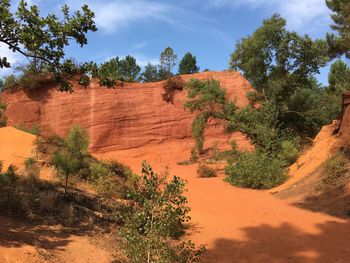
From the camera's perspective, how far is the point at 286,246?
261 inches

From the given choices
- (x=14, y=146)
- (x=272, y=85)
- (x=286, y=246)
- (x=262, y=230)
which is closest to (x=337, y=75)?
(x=272, y=85)

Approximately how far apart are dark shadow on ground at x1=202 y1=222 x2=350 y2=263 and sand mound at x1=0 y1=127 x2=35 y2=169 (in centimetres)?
873

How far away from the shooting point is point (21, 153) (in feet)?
47.4

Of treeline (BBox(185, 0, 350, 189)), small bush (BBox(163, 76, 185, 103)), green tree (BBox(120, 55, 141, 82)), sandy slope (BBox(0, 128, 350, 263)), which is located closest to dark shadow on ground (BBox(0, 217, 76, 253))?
sandy slope (BBox(0, 128, 350, 263))

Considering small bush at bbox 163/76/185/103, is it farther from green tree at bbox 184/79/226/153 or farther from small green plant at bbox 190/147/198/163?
green tree at bbox 184/79/226/153

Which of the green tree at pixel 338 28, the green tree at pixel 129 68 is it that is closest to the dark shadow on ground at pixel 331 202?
the green tree at pixel 338 28

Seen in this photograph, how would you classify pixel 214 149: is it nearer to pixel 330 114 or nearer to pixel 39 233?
pixel 330 114

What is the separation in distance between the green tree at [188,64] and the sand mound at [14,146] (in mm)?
29237

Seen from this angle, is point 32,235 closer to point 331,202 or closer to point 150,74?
point 331,202

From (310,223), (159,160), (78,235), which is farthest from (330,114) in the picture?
(78,235)

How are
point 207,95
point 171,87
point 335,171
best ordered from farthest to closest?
point 171,87
point 207,95
point 335,171

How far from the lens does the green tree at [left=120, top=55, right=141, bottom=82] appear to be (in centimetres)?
4272

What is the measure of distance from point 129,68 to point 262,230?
36.9 meters

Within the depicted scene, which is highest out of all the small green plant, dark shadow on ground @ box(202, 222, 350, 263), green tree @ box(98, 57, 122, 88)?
green tree @ box(98, 57, 122, 88)
